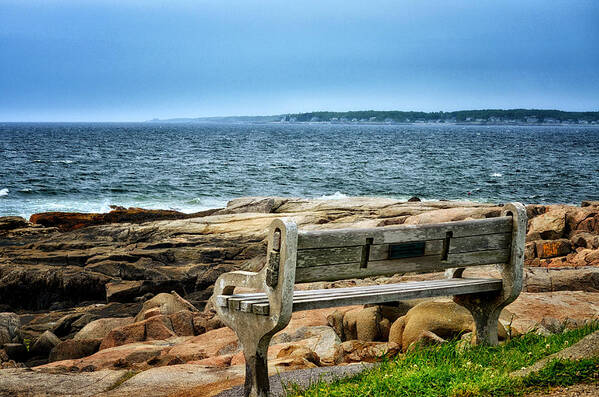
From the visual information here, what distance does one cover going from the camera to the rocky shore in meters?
5.69

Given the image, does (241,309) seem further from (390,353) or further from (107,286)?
(107,286)

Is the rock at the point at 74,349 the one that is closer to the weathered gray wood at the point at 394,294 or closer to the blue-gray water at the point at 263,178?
the weathered gray wood at the point at 394,294

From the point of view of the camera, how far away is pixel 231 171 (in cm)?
4506

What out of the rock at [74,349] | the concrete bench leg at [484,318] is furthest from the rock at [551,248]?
the rock at [74,349]

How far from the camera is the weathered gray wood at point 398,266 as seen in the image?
4141 millimetres

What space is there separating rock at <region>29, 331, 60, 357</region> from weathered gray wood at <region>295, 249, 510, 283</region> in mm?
6539

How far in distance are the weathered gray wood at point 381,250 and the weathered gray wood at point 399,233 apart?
0.10 ft

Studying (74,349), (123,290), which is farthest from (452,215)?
(74,349)

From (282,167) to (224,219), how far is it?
107 feet

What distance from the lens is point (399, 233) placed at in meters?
4.36

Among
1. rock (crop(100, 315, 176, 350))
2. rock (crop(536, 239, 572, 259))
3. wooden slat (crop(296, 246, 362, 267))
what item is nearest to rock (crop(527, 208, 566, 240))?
rock (crop(536, 239, 572, 259))

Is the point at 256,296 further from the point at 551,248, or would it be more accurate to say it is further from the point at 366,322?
the point at 551,248

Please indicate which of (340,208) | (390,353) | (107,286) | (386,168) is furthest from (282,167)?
(390,353)

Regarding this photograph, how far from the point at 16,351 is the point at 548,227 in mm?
10731
